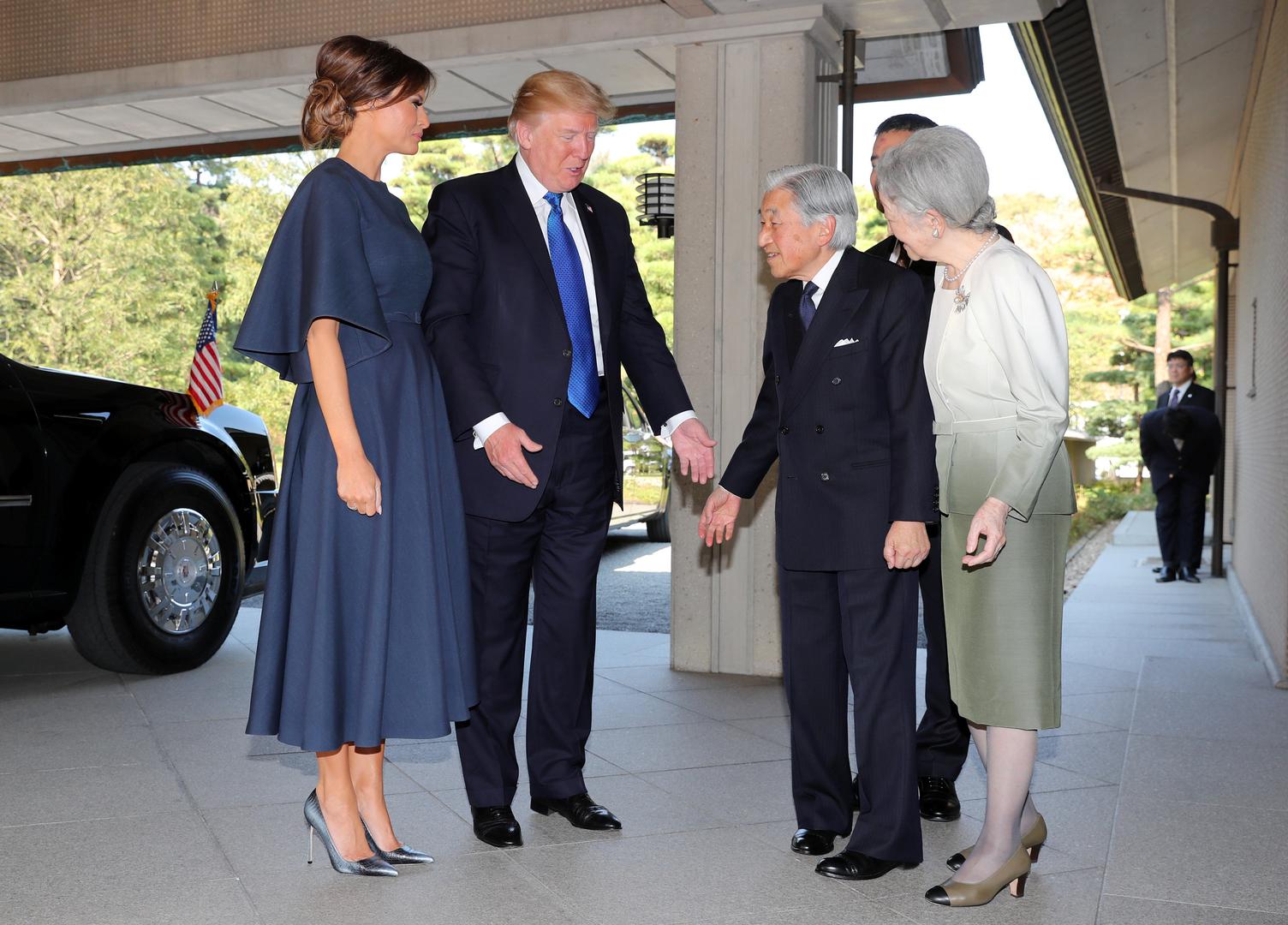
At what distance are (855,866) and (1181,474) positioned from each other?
354 inches

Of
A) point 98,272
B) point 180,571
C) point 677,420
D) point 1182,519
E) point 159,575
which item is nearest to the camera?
point 677,420

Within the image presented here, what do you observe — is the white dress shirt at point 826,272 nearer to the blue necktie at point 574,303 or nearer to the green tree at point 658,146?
the blue necktie at point 574,303

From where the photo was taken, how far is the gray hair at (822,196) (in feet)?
10.5

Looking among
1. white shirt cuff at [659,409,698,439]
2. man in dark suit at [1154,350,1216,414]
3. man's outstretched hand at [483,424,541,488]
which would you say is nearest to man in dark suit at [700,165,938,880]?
white shirt cuff at [659,409,698,439]

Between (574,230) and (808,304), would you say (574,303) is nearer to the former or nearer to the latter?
(574,230)

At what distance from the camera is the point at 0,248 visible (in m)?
23.8

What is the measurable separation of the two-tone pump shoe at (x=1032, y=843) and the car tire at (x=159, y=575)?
12.1 ft

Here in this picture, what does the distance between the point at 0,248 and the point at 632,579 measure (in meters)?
18.7

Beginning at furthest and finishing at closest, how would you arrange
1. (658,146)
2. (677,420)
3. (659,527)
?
(658,146)
(659,527)
(677,420)

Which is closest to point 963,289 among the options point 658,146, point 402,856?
point 402,856

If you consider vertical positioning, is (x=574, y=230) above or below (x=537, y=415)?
above

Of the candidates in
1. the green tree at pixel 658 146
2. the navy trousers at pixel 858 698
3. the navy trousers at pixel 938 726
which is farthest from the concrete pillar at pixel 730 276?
the green tree at pixel 658 146

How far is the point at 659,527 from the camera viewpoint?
41.7 feet

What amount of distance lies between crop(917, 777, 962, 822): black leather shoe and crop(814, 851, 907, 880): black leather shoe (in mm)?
545
